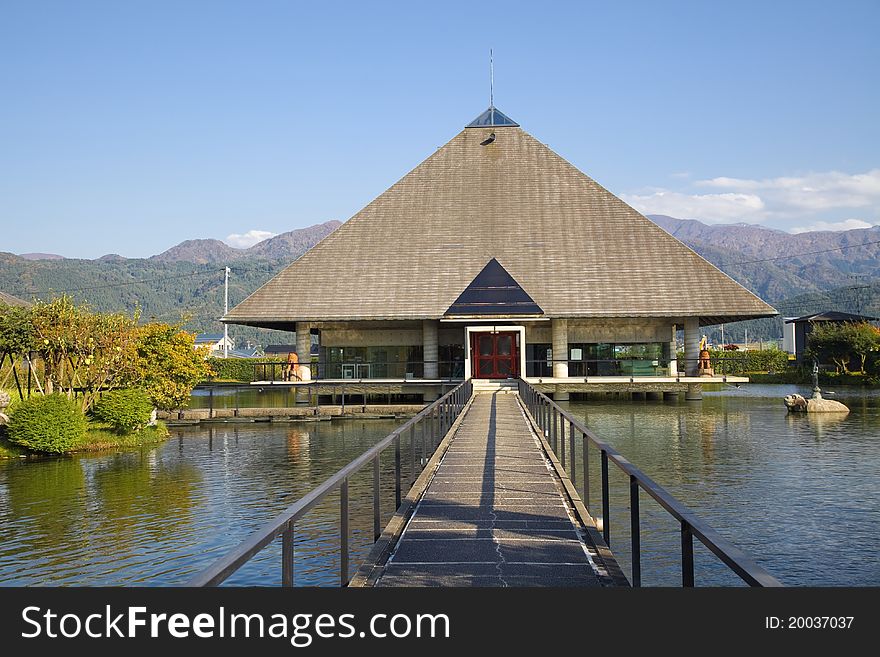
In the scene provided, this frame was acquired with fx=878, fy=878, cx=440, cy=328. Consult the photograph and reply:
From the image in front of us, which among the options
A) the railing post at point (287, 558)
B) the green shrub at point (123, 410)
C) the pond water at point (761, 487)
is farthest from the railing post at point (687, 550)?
the green shrub at point (123, 410)

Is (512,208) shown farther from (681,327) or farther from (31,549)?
(31,549)

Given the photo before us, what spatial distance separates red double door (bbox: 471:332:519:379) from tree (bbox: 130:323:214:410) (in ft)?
43.3

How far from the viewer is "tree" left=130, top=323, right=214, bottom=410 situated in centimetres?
3020

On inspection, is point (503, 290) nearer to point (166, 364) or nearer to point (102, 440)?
point (166, 364)

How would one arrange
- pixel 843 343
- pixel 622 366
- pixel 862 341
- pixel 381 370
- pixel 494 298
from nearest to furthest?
pixel 622 366
pixel 494 298
pixel 381 370
pixel 862 341
pixel 843 343

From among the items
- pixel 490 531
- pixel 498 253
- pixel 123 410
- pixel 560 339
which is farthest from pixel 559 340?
pixel 490 531

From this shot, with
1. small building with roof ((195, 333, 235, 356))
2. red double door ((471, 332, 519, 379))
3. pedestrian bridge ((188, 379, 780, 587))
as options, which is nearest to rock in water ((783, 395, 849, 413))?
red double door ((471, 332, 519, 379))

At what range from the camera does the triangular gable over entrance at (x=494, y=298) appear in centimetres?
4044

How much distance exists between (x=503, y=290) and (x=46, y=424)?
75.3 feet

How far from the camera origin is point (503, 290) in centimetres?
4147

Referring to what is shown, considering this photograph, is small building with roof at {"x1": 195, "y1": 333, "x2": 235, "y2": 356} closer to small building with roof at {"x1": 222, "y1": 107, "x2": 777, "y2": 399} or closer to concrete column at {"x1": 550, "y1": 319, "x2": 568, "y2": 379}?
small building with roof at {"x1": 222, "y1": 107, "x2": 777, "y2": 399}
